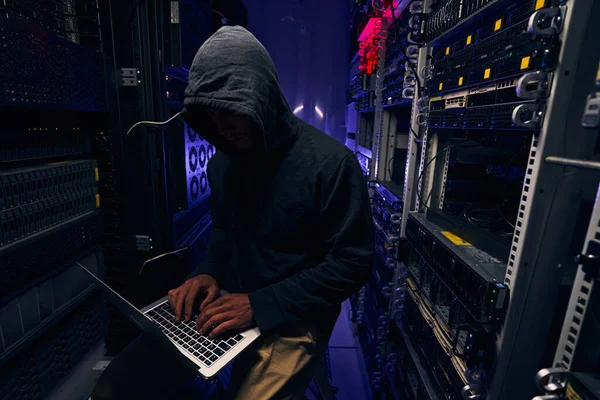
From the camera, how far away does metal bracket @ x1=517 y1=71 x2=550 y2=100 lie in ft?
2.30

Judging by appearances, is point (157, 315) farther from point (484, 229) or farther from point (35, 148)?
point (484, 229)

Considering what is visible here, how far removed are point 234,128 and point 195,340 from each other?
0.65 m

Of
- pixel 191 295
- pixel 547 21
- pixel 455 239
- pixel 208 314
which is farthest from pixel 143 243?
pixel 547 21

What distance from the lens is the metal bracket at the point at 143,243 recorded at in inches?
67.3

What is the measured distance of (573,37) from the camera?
65cm

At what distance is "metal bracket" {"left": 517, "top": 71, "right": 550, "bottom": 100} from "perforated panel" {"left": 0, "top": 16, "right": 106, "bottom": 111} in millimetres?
1387

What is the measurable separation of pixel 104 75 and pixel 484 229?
5.89 ft

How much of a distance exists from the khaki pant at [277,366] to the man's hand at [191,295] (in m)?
0.22

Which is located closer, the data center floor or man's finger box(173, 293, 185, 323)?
man's finger box(173, 293, 185, 323)

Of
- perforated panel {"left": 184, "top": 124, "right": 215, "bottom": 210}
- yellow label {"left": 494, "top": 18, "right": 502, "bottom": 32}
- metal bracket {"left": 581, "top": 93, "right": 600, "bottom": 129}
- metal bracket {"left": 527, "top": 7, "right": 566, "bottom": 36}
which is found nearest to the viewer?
metal bracket {"left": 581, "top": 93, "right": 600, "bottom": 129}

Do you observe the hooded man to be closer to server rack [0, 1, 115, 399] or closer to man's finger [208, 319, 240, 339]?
man's finger [208, 319, 240, 339]

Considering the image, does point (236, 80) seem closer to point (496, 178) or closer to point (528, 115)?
point (528, 115)

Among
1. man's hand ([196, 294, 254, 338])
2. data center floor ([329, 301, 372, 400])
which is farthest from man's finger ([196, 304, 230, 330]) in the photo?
data center floor ([329, 301, 372, 400])

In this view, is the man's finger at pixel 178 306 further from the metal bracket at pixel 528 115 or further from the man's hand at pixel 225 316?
the metal bracket at pixel 528 115
